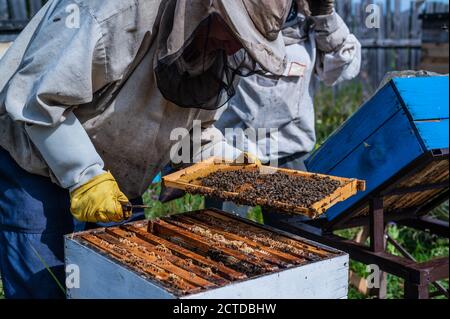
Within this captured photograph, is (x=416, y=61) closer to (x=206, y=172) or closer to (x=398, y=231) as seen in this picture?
(x=398, y=231)

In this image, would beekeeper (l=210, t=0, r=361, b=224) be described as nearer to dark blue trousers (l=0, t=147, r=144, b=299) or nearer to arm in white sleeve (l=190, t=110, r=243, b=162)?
arm in white sleeve (l=190, t=110, r=243, b=162)

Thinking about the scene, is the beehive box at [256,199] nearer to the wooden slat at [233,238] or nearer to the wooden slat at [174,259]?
the wooden slat at [233,238]

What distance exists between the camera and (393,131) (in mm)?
2523

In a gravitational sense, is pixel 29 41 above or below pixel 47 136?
above

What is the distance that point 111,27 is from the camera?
78.3 inches

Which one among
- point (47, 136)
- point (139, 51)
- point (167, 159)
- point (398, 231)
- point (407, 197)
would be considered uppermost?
point (139, 51)

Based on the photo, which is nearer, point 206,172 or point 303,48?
point 206,172

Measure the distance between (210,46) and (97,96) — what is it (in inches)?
17.3

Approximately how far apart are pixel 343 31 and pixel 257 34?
2.17m

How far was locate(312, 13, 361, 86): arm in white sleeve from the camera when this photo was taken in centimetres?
387

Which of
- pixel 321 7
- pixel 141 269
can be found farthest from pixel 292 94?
pixel 141 269

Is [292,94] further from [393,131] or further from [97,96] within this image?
[97,96]

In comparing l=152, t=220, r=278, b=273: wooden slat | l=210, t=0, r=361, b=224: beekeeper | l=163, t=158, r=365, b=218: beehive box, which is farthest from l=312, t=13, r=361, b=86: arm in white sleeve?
l=152, t=220, r=278, b=273: wooden slat

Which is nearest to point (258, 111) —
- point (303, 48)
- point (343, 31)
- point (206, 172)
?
point (303, 48)
